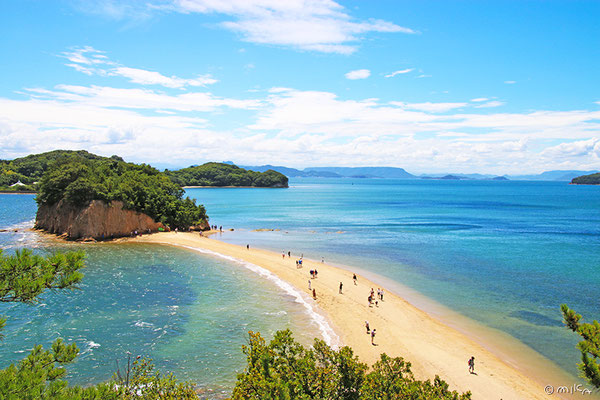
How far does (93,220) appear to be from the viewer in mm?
53750

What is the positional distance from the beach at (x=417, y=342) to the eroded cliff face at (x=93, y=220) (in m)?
30.9

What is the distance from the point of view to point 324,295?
108 ft

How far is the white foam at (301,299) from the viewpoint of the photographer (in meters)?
24.2

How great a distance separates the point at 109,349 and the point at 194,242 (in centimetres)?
3457

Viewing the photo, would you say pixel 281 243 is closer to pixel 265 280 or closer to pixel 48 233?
pixel 265 280

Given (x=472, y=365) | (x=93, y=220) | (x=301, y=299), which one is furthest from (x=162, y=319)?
(x=93, y=220)

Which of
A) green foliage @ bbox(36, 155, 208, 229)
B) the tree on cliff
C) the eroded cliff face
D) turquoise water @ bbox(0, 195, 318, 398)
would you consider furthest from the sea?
the tree on cliff

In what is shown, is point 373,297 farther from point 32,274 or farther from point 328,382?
point 32,274

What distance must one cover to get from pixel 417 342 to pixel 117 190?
4925 centimetres

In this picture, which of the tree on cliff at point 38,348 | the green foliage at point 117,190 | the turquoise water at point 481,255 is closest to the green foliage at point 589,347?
the tree on cliff at point 38,348

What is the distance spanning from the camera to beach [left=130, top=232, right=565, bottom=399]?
19562mm

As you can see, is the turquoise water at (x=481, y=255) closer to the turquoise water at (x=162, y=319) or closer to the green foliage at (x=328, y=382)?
the turquoise water at (x=162, y=319)

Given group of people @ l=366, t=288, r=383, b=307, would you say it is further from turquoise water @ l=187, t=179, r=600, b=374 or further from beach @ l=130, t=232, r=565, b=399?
turquoise water @ l=187, t=179, r=600, b=374

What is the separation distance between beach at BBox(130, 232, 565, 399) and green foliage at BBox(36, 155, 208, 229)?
32036 mm
